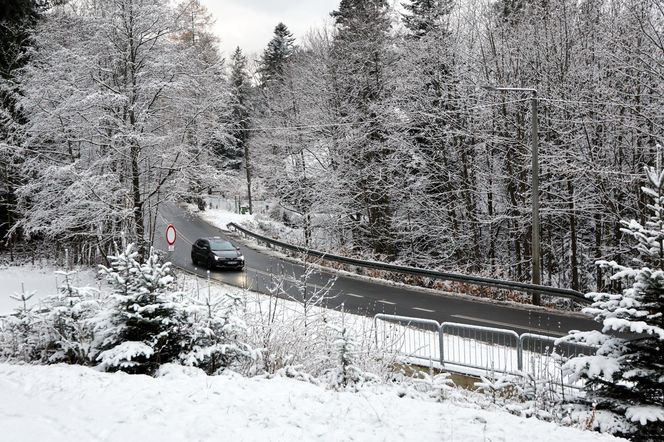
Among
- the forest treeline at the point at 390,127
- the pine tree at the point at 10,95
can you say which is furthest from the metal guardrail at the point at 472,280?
the pine tree at the point at 10,95

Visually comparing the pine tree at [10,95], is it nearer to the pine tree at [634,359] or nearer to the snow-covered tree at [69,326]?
the snow-covered tree at [69,326]

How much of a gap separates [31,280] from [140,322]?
21.0m

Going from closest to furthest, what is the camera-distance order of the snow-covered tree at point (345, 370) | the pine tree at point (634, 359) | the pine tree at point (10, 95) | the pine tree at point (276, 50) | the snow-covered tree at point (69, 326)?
the pine tree at point (634, 359) → the snow-covered tree at point (345, 370) → the snow-covered tree at point (69, 326) → the pine tree at point (10, 95) → the pine tree at point (276, 50)

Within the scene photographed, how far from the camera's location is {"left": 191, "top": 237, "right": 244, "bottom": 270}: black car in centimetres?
2750

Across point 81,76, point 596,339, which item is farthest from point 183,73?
point 596,339

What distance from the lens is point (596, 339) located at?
246 inches

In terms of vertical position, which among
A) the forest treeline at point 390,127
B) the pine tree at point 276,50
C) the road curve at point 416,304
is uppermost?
the pine tree at point 276,50

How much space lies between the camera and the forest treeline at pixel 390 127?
19.8 m

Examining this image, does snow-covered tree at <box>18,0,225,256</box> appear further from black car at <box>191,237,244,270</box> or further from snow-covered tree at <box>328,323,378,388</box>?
snow-covered tree at <box>328,323,378,388</box>

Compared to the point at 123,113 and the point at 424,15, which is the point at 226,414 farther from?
the point at 424,15

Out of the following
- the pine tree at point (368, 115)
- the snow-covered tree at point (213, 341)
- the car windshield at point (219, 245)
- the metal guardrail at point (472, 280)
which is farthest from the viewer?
the pine tree at point (368, 115)

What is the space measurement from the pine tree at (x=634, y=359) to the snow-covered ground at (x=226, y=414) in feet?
1.75

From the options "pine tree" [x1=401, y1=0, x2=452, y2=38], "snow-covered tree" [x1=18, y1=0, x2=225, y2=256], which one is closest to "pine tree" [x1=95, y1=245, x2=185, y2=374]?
"snow-covered tree" [x1=18, y1=0, x2=225, y2=256]

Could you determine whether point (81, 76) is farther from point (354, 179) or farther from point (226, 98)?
point (354, 179)
